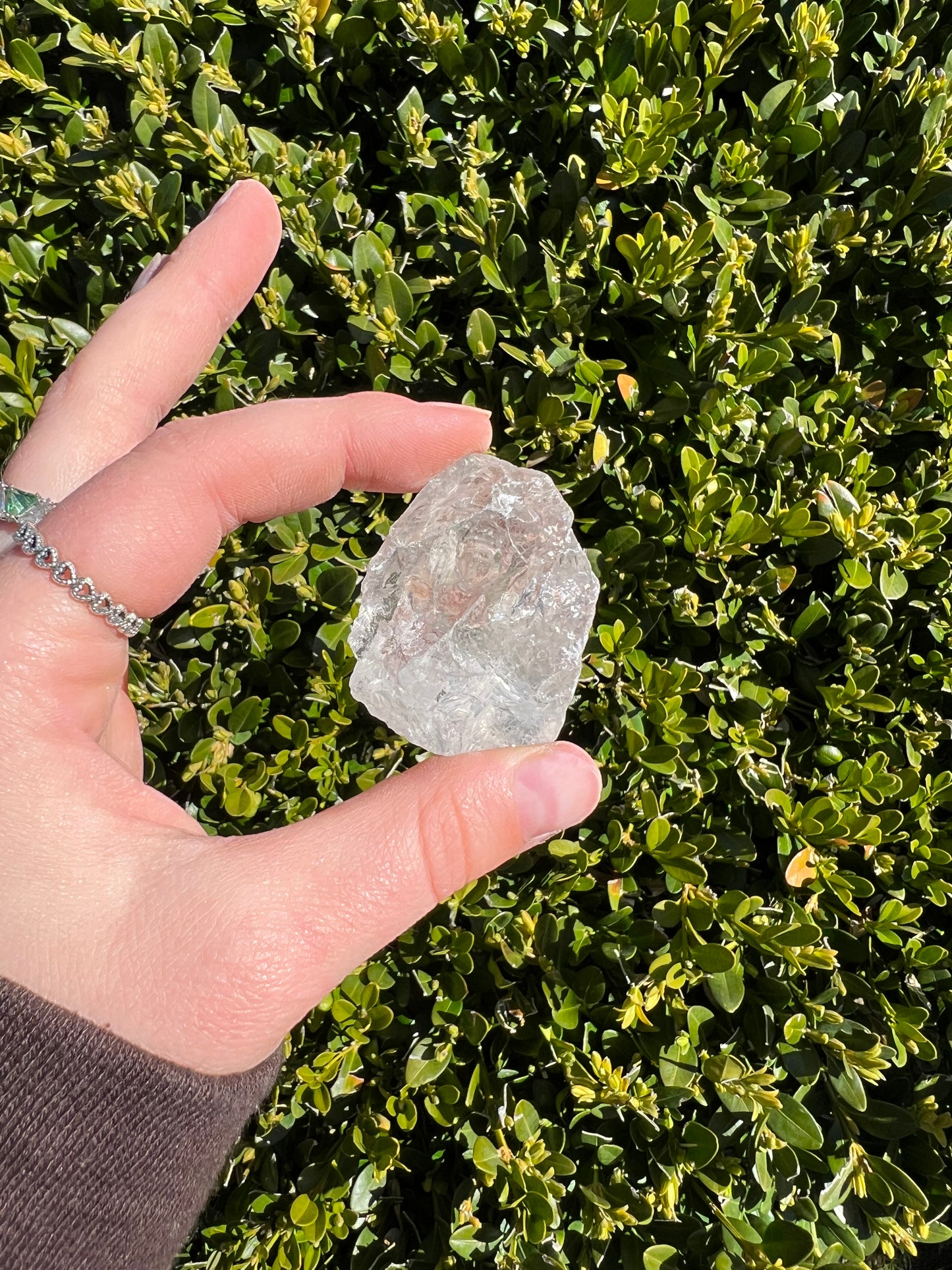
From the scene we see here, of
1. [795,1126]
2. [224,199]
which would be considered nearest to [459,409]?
[224,199]

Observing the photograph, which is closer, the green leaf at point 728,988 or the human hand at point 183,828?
the human hand at point 183,828

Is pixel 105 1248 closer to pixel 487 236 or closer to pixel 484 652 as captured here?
pixel 484 652

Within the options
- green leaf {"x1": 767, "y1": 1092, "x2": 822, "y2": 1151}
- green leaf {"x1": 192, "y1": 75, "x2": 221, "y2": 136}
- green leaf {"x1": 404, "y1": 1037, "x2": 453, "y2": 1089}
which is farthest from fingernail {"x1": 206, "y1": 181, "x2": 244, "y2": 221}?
green leaf {"x1": 767, "y1": 1092, "x2": 822, "y2": 1151}

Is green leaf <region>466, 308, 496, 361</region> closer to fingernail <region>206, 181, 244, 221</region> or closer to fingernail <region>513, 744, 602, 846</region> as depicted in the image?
fingernail <region>206, 181, 244, 221</region>

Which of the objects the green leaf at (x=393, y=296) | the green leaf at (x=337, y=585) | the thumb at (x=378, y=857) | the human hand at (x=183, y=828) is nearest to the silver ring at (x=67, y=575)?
the human hand at (x=183, y=828)

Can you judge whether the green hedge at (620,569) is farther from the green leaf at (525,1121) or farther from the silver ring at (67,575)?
the silver ring at (67,575)
